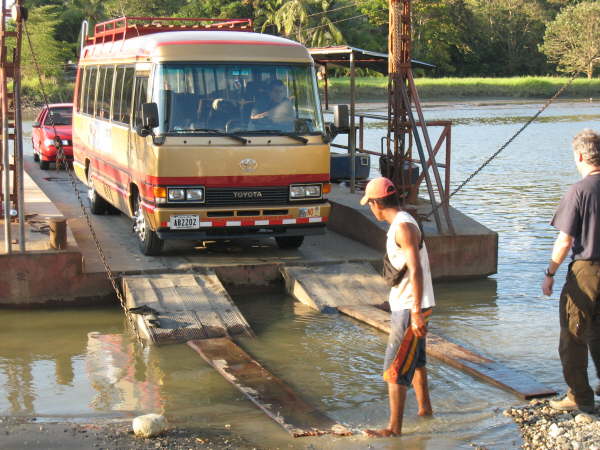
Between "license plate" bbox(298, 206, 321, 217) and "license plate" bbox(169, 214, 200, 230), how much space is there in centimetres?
125

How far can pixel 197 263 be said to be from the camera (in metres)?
11.9

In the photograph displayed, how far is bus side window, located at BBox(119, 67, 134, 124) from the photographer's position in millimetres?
12656

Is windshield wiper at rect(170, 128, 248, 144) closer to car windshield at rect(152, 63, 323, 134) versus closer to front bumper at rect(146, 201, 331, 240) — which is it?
car windshield at rect(152, 63, 323, 134)

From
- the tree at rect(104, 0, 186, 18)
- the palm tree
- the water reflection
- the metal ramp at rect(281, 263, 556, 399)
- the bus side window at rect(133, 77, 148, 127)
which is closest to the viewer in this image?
the water reflection

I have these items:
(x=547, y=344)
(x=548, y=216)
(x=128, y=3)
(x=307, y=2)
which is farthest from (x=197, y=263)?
(x=128, y=3)

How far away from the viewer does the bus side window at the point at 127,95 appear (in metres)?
12.7

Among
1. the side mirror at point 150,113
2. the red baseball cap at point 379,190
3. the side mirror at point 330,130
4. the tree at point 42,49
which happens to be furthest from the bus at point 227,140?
the tree at point 42,49

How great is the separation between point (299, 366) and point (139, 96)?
4.70 metres

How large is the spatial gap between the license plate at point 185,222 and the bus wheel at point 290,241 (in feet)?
5.76

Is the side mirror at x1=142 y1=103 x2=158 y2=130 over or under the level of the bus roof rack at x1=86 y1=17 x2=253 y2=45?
under

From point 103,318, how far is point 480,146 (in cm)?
2583

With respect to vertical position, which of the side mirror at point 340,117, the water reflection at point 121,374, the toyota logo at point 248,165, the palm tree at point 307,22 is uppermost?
the palm tree at point 307,22

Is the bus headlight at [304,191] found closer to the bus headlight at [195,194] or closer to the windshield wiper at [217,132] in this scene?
the windshield wiper at [217,132]

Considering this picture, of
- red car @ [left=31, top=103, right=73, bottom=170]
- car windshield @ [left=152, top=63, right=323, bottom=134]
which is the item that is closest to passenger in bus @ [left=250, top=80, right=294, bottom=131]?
car windshield @ [left=152, top=63, right=323, bottom=134]
